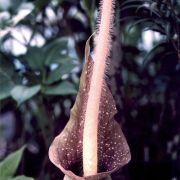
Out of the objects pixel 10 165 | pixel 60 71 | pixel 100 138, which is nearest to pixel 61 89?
pixel 60 71

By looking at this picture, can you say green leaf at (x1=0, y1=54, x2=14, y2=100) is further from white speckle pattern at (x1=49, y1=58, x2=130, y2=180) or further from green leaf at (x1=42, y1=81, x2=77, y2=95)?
white speckle pattern at (x1=49, y1=58, x2=130, y2=180)

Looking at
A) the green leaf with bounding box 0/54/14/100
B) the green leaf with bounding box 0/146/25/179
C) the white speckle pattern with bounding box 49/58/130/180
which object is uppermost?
the green leaf with bounding box 0/54/14/100

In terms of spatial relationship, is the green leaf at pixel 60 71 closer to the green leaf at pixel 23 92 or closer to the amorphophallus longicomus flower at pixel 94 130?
the green leaf at pixel 23 92

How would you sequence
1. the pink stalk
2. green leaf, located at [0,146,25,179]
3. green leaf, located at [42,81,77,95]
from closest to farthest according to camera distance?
1. the pink stalk
2. green leaf, located at [0,146,25,179]
3. green leaf, located at [42,81,77,95]

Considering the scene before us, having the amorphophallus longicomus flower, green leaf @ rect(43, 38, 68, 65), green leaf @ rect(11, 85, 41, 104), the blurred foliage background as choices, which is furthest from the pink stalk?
green leaf @ rect(43, 38, 68, 65)

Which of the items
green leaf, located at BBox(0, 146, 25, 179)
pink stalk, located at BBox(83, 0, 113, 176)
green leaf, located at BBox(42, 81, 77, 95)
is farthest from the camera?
green leaf, located at BBox(42, 81, 77, 95)

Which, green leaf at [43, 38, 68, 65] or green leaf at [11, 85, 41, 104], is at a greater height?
green leaf at [43, 38, 68, 65]

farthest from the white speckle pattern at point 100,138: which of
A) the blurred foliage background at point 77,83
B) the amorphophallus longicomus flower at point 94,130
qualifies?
the blurred foliage background at point 77,83

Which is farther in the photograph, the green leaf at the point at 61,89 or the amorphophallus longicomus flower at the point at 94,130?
the green leaf at the point at 61,89
